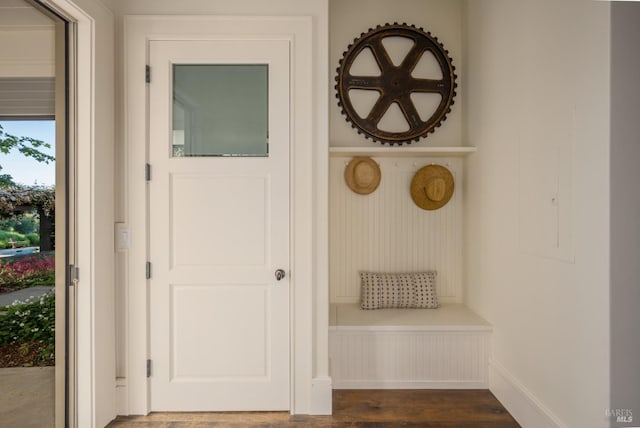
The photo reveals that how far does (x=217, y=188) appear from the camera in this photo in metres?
2.41

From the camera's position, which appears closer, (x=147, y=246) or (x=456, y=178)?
(x=147, y=246)

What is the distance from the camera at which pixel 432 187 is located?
303 cm

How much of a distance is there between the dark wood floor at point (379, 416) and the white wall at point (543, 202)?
18 cm

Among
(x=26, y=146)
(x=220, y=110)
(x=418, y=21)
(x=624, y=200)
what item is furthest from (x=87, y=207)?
(x=418, y=21)

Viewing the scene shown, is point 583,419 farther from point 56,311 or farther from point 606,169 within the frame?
point 56,311

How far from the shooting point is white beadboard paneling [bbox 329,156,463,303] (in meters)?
3.21

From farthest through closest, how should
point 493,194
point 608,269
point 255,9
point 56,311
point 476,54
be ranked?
point 476,54 < point 493,194 < point 255,9 < point 56,311 < point 608,269

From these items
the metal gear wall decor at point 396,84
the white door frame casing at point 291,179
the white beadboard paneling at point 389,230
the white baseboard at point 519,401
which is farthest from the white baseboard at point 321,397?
the metal gear wall decor at point 396,84

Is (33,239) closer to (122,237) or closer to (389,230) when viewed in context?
(122,237)

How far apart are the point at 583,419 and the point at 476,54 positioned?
235 cm

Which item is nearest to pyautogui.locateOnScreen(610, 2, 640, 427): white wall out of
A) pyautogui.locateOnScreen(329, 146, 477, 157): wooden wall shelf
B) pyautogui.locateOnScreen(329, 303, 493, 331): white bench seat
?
pyautogui.locateOnScreen(329, 303, 493, 331): white bench seat

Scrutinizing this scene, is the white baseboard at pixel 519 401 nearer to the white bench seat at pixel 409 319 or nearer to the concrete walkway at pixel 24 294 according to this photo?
the white bench seat at pixel 409 319

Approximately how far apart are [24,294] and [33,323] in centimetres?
16

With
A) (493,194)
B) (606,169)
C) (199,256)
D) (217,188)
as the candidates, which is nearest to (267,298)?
(199,256)
